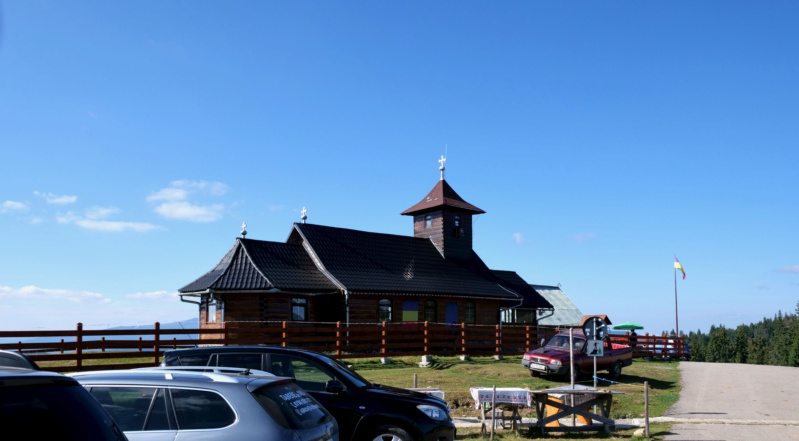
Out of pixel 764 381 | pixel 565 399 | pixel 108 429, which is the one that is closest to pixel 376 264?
pixel 764 381

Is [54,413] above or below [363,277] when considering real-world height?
below

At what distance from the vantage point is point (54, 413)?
332 centimetres

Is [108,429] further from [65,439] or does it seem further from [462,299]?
[462,299]

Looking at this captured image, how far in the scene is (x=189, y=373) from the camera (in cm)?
603

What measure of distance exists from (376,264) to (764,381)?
682 inches

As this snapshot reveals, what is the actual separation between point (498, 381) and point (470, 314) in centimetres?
1500

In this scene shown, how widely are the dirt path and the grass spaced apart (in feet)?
1.72

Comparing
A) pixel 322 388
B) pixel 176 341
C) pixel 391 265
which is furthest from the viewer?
pixel 391 265

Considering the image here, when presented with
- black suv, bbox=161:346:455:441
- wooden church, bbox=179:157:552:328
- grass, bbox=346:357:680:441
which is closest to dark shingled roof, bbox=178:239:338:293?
wooden church, bbox=179:157:552:328

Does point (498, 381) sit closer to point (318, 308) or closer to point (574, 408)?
point (574, 408)

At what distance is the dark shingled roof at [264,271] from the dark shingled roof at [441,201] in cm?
927

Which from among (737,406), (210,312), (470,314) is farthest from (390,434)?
(470,314)

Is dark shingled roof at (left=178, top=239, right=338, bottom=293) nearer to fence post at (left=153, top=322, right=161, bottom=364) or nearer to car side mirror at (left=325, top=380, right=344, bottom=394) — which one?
fence post at (left=153, top=322, right=161, bottom=364)

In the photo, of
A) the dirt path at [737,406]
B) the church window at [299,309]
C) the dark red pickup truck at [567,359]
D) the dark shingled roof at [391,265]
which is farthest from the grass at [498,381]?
the dark shingled roof at [391,265]
